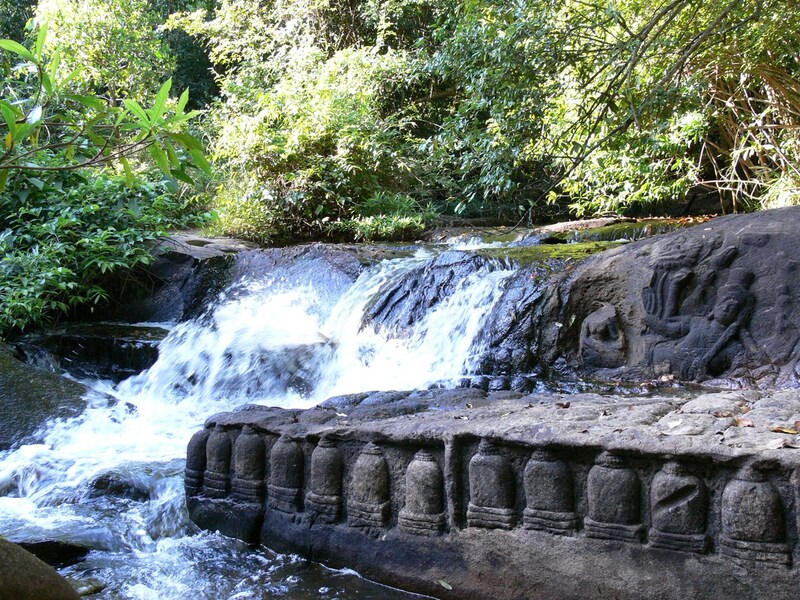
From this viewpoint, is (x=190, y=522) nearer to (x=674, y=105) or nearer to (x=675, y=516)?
(x=675, y=516)

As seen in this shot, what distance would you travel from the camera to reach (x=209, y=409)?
6352 millimetres

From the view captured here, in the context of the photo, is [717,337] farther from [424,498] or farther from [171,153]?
[171,153]

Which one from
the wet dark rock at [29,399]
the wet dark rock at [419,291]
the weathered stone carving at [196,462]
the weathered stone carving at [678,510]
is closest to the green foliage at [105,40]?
the wet dark rock at [29,399]

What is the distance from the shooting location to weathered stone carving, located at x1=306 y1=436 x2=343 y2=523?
338cm

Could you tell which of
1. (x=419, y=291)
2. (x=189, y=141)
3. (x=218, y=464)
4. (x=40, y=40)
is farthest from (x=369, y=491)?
(x=419, y=291)

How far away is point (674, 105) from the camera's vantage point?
18.3 feet

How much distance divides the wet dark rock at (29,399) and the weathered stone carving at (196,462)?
2.30 meters

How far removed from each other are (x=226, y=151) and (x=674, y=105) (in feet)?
25.1

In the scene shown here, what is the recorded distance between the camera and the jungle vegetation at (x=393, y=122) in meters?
5.78

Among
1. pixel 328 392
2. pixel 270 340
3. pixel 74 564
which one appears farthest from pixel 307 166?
pixel 74 564

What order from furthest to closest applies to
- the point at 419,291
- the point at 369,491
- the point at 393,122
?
the point at 393,122 → the point at 419,291 → the point at 369,491

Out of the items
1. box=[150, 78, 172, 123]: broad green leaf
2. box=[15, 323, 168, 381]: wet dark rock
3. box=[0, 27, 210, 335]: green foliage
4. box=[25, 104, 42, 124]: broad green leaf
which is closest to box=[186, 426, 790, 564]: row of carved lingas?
box=[150, 78, 172, 123]: broad green leaf

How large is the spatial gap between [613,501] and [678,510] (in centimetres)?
23

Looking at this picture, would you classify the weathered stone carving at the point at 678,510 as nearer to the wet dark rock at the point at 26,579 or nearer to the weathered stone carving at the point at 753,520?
the weathered stone carving at the point at 753,520
